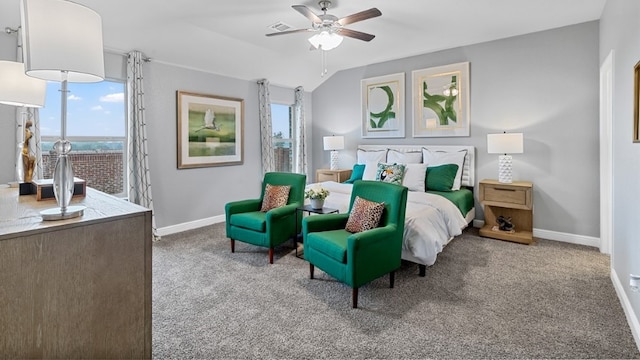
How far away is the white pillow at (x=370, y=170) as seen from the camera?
506 cm

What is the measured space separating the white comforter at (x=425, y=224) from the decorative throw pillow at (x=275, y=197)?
0.50m

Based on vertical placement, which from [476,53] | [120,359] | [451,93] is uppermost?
[476,53]

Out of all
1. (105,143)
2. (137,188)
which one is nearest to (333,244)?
(137,188)

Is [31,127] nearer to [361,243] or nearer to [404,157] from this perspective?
[361,243]

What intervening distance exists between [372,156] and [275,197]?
2.30 meters

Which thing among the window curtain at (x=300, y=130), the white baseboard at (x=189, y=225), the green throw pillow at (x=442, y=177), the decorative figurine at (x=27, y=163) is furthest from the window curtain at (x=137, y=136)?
the green throw pillow at (x=442, y=177)

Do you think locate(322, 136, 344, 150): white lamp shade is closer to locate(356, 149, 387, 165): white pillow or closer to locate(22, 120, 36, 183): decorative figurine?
locate(356, 149, 387, 165): white pillow

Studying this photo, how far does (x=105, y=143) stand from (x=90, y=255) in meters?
3.50

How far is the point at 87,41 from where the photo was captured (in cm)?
130

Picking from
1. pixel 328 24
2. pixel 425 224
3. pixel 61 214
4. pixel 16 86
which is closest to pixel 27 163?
pixel 16 86

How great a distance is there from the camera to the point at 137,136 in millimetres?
4211

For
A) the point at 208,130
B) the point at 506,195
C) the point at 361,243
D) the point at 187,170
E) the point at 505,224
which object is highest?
the point at 208,130

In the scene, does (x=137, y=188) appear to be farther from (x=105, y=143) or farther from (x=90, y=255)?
(x=90, y=255)

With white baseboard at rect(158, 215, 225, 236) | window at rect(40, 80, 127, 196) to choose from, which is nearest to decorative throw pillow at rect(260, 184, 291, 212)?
white baseboard at rect(158, 215, 225, 236)
